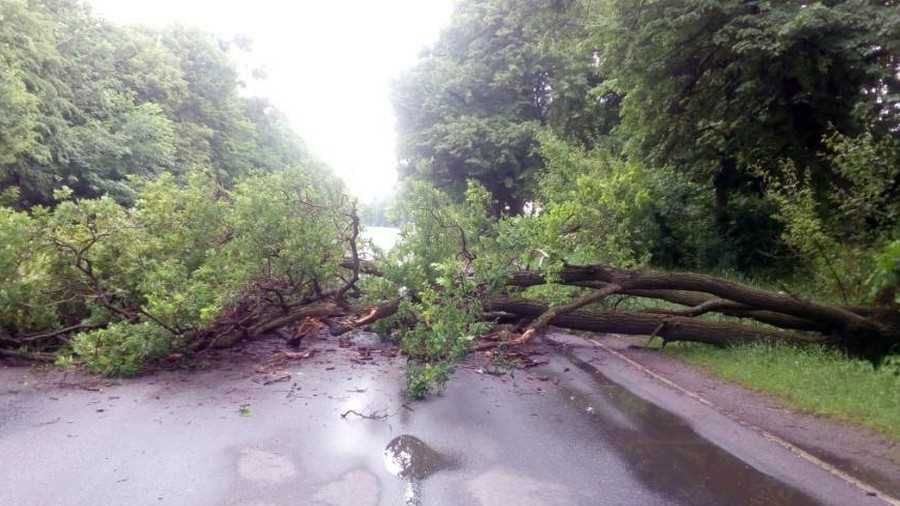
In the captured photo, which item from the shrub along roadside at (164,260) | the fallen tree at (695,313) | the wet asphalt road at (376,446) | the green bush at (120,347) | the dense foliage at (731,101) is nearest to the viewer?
the wet asphalt road at (376,446)

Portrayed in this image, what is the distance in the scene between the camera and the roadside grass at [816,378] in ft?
24.8

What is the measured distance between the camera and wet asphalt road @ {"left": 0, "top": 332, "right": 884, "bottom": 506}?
18.4 feet

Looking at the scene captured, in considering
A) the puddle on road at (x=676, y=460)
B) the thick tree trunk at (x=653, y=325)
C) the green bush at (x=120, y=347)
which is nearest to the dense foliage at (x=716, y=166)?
the thick tree trunk at (x=653, y=325)

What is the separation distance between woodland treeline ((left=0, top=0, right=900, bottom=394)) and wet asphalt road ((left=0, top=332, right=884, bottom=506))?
31.6 inches

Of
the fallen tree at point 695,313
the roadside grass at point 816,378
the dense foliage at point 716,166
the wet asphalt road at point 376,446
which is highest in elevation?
the dense foliage at point 716,166

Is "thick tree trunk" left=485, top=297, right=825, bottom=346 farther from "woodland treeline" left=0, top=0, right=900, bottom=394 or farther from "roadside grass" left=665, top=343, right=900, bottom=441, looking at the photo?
"roadside grass" left=665, top=343, right=900, bottom=441

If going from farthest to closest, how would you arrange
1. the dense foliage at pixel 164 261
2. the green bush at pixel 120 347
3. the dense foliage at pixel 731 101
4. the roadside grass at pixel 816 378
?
the dense foliage at pixel 731 101 < the dense foliage at pixel 164 261 < the green bush at pixel 120 347 < the roadside grass at pixel 816 378

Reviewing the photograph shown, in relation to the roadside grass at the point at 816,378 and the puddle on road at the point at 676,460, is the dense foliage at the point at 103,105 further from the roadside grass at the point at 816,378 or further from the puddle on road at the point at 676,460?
the roadside grass at the point at 816,378

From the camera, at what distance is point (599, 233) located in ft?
42.6

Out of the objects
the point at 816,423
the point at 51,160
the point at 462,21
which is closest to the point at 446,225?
the point at 816,423

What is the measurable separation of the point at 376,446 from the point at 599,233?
7286 mm

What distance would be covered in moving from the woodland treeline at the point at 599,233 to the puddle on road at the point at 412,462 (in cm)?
144

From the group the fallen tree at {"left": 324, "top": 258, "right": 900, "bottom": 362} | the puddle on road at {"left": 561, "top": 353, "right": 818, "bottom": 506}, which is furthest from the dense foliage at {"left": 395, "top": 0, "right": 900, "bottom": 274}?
the puddle on road at {"left": 561, "top": 353, "right": 818, "bottom": 506}

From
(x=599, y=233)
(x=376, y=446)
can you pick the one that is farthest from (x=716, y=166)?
(x=376, y=446)
